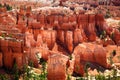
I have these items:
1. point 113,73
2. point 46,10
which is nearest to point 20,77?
point 113,73

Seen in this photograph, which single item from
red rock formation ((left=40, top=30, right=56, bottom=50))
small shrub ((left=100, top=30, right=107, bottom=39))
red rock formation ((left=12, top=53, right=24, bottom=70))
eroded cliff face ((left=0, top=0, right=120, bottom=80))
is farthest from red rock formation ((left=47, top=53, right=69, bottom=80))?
small shrub ((left=100, top=30, right=107, bottom=39))

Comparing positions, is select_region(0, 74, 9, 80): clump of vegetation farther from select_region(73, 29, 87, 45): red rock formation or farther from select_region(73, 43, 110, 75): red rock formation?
select_region(73, 29, 87, 45): red rock formation

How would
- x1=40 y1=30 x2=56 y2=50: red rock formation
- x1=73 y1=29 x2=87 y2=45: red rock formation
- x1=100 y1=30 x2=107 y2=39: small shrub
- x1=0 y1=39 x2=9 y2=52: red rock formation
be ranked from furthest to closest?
x1=100 y1=30 x2=107 y2=39: small shrub → x1=73 y1=29 x2=87 y2=45: red rock formation → x1=40 y1=30 x2=56 y2=50: red rock formation → x1=0 y1=39 x2=9 y2=52: red rock formation

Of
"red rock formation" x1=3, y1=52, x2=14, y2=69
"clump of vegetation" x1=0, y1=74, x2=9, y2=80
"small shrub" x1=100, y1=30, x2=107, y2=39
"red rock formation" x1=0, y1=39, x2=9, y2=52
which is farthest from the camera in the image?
"small shrub" x1=100, y1=30, x2=107, y2=39

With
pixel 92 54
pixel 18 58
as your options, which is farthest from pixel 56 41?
pixel 18 58

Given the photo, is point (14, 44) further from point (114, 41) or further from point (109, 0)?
point (109, 0)

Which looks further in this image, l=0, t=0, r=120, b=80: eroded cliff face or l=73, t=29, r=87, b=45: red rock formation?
l=73, t=29, r=87, b=45: red rock formation

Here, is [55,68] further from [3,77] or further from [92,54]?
[92,54]

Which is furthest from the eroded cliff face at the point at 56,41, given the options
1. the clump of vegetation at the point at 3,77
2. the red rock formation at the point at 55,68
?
the clump of vegetation at the point at 3,77

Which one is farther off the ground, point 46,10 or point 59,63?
point 59,63

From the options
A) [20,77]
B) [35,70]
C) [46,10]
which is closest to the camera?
[20,77]

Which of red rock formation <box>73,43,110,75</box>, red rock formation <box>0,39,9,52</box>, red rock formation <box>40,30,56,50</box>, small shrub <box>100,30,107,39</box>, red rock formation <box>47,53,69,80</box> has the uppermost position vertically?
red rock formation <box>0,39,9,52</box>

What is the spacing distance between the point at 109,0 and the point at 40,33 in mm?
69674

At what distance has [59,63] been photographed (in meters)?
36.2
